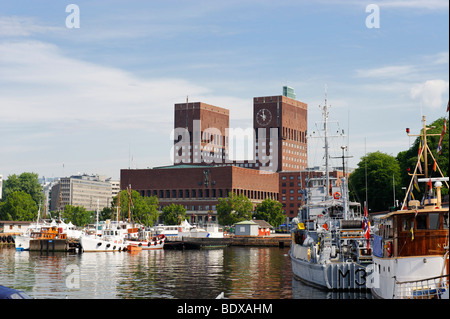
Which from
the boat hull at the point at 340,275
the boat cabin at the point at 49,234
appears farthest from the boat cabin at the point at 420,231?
the boat cabin at the point at 49,234

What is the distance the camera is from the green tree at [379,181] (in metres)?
132

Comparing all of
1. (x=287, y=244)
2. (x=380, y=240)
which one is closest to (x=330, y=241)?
(x=380, y=240)

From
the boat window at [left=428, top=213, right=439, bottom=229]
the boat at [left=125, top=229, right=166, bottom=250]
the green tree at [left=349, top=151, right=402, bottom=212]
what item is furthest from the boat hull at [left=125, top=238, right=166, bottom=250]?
the boat window at [left=428, top=213, right=439, bottom=229]

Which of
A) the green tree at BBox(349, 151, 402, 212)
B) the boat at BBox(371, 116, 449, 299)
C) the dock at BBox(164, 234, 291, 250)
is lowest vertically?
the dock at BBox(164, 234, 291, 250)

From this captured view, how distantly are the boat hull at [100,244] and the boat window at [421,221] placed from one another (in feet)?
296

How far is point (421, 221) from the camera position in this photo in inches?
1371

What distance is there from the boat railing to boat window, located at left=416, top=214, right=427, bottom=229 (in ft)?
10.2

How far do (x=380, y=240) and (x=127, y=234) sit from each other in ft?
A: 321

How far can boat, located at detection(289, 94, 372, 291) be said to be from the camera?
50.6 meters

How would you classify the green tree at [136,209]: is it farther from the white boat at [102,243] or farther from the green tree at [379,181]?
the green tree at [379,181]

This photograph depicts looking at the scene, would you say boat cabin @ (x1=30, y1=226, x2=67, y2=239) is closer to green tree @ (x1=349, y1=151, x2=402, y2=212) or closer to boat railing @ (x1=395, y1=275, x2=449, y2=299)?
green tree @ (x1=349, y1=151, x2=402, y2=212)

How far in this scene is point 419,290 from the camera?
1257 inches

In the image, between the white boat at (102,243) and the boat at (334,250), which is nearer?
the boat at (334,250)
